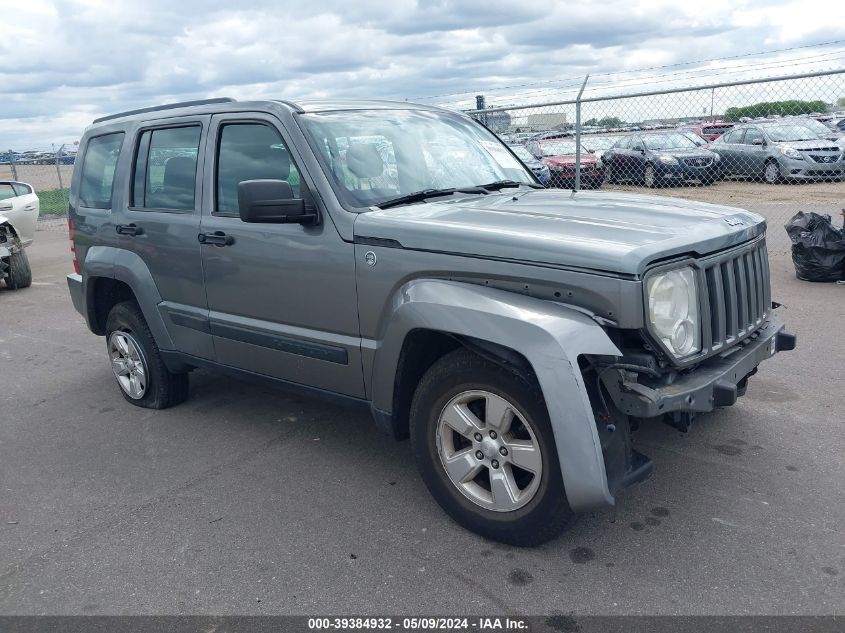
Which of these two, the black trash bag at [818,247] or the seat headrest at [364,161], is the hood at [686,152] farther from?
the seat headrest at [364,161]

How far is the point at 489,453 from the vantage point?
335 cm

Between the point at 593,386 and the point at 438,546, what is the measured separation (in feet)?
3.37

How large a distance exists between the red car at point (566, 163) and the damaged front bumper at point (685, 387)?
36.1 feet

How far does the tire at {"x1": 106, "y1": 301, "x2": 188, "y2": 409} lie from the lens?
5.26 metres

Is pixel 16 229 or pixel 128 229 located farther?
pixel 16 229

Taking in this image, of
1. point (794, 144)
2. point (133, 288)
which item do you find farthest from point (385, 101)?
point (794, 144)

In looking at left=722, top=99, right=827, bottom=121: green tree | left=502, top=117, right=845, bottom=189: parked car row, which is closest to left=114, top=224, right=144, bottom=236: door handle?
left=502, top=117, right=845, bottom=189: parked car row

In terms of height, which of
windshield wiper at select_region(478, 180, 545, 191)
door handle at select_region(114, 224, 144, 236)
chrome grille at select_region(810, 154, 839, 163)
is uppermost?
windshield wiper at select_region(478, 180, 545, 191)

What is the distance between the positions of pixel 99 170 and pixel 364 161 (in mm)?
2464

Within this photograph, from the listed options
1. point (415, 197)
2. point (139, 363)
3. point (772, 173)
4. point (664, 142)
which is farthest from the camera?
point (772, 173)

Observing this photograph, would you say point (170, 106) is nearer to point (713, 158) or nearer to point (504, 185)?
point (504, 185)

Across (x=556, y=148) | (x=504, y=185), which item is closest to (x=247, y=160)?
(x=504, y=185)

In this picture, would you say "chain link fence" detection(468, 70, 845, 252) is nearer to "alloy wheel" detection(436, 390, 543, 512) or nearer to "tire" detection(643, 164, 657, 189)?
"tire" detection(643, 164, 657, 189)

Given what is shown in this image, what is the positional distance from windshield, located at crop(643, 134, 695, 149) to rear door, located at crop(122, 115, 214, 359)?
11.5 metres
